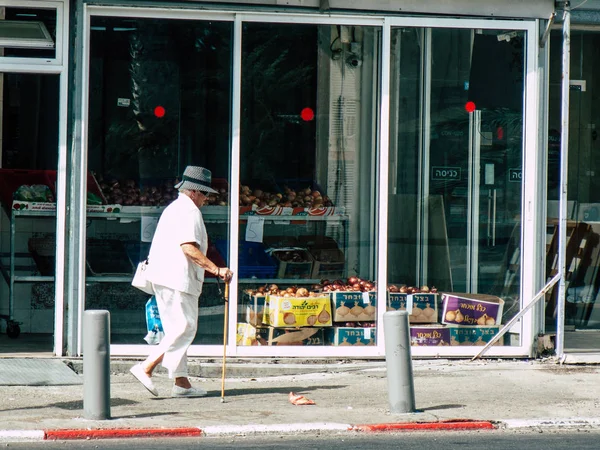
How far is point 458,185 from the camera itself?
1138 cm

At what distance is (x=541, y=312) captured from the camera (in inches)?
441

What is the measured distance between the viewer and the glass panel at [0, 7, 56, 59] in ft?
34.5

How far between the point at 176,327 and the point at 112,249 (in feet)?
6.78

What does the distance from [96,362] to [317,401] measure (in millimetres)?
2135

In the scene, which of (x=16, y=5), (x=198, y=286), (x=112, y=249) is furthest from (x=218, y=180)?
(x=16, y=5)

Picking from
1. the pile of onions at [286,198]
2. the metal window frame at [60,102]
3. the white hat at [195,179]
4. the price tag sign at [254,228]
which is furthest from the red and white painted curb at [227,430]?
the pile of onions at [286,198]

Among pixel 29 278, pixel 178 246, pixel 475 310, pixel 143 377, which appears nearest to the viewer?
pixel 143 377

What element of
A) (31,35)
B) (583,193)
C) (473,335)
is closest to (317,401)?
(473,335)

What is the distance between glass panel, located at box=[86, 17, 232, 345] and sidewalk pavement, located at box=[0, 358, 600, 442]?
83 centimetres

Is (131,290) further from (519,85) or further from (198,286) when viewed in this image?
(519,85)

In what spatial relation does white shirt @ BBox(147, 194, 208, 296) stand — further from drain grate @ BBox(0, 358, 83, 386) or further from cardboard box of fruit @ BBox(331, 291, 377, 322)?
cardboard box of fruit @ BBox(331, 291, 377, 322)

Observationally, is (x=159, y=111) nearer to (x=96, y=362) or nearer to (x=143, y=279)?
(x=143, y=279)

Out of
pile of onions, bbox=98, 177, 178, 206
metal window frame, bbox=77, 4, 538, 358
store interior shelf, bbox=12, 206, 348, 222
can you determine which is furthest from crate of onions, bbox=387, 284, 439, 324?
pile of onions, bbox=98, 177, 178, 206

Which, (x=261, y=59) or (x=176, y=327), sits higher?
(x=261, y=59)
